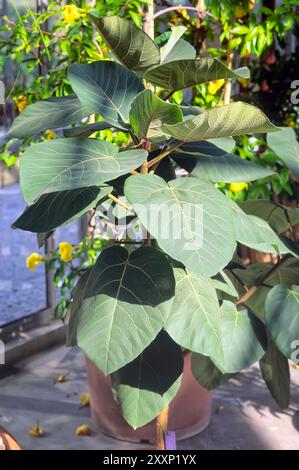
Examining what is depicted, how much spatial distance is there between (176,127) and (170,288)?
295 mm

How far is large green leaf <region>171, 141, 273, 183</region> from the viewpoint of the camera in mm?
1346

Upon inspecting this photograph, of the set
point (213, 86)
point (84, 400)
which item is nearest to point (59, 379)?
point (84, 400)

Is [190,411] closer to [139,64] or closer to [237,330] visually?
[237,330]

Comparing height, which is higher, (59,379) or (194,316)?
(194,316)

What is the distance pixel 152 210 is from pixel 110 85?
1.10ft

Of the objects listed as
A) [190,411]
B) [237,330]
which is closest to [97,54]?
[237,330]

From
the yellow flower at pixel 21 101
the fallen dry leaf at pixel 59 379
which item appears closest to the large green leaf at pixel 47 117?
the yellow flower at pixel 21 101

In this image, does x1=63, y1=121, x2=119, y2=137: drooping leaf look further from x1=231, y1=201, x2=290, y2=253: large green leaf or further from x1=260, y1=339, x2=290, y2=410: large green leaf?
x1=260, y1=339, x2=290, y2=410: large green leaf

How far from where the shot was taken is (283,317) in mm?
1397

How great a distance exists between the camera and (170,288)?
1235mm

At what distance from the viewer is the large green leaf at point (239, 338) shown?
1.43 meters

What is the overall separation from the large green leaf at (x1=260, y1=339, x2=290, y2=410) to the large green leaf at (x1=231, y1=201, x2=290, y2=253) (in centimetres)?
40

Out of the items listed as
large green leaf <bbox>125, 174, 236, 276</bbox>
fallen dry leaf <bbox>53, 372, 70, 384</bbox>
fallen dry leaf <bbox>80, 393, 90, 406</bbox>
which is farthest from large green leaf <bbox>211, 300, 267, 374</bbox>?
fallen dry leaf <bbox>53, 372, 70, 384</bbox>

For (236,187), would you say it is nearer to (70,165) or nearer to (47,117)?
(47,117)
